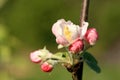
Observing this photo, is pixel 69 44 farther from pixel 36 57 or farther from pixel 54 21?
pixel 54 21

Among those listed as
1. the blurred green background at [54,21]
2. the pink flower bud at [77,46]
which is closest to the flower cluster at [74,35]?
the pink flower bud at [77,46]

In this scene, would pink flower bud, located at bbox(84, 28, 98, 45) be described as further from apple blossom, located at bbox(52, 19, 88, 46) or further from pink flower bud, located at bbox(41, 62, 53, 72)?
pink flower bud, located at bbox(41, 62, 53, 72)

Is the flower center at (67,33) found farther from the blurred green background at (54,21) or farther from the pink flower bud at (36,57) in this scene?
the blurred green background at (54,21)

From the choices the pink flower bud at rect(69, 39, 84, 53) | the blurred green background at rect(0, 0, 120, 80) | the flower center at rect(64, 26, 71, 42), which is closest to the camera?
the pink flower bud at rect(69, 39, 84, 53)

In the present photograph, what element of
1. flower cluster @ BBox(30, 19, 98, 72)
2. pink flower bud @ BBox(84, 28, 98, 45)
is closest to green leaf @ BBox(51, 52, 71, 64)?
flower cluster @ BBox(30, 19, 98, 72)

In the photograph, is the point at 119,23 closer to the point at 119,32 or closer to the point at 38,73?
the point at 119,32

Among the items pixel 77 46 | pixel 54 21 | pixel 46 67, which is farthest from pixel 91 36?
pixel 54 21

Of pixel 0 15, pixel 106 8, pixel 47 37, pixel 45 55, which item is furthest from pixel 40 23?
pixel 45 55
